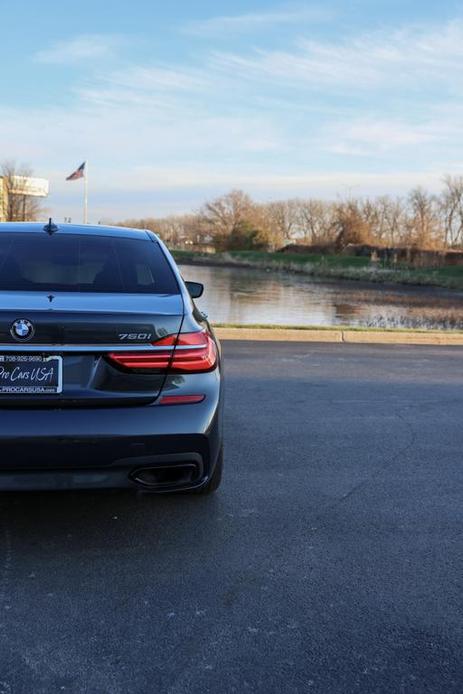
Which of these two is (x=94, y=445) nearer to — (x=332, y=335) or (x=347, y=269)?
(x=332, y=335)

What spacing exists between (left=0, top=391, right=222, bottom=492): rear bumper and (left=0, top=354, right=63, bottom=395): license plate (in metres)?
0.10

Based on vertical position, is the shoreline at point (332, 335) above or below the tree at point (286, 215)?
below

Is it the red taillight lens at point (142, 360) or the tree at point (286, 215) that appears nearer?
the red taillight lens at point (142, 360)

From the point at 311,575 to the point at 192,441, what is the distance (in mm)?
829

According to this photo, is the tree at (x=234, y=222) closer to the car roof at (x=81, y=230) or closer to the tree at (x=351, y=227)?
the tree at (x=351, y=227)

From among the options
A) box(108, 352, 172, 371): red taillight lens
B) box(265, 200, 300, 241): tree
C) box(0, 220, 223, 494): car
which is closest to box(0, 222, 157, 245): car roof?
box(0, 220, 223, 494): car

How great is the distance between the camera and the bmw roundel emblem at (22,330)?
2900 millimetres

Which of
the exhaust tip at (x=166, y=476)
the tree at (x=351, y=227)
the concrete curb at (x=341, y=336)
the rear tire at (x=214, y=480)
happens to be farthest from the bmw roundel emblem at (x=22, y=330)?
the tree at (x=351, y=227)

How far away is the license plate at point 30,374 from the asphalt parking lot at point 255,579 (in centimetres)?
83

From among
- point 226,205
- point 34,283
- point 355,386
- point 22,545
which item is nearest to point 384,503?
point 22,545

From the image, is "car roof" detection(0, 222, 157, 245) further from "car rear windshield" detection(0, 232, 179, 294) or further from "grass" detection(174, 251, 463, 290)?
"grass" detection(174, 251, 463, 290)

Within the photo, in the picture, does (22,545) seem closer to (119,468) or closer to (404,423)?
(119,468)

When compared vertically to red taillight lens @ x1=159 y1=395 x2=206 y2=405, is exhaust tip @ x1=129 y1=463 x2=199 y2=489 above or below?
below

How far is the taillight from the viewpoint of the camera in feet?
9.91
